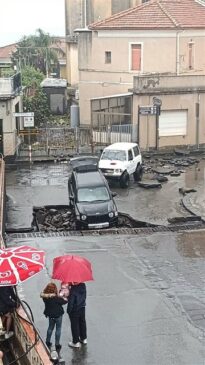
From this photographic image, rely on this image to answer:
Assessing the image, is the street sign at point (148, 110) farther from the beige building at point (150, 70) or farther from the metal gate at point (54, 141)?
the metal gate at point (54, 141)

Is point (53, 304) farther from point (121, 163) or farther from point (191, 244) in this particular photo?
point (121, 163)

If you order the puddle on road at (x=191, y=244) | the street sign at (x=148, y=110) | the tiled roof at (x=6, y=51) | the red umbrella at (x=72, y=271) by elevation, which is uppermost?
the tiled roof at (x=6, y=51)

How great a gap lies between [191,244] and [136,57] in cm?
2269

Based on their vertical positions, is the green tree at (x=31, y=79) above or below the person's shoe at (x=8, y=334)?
above

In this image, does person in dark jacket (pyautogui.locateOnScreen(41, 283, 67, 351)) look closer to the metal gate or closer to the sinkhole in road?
the sinkhole in road

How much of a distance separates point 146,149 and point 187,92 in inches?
160

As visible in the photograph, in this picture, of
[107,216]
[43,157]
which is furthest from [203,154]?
[107,216]

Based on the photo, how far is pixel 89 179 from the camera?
75.7 ft

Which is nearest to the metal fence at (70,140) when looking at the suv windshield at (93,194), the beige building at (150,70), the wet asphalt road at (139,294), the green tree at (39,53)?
the beige building at (150,70)

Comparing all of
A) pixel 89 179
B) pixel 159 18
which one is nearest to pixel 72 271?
pixel 89 179

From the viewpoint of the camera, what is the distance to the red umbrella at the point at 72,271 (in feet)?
34.1

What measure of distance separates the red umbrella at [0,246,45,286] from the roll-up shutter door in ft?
86.8

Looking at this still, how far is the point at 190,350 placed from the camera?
37.4ft

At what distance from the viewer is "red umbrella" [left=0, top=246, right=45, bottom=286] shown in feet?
31.8
